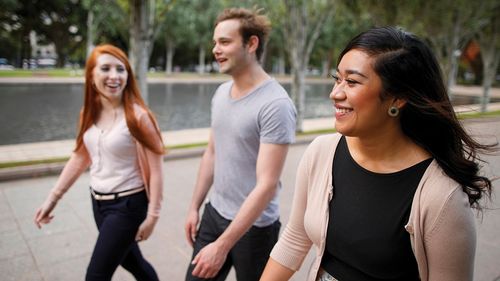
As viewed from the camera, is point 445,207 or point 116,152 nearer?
point 445,207

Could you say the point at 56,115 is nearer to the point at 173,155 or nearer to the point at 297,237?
the point at 173,155

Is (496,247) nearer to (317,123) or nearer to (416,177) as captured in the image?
(416,177)

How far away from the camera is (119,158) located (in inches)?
98.1

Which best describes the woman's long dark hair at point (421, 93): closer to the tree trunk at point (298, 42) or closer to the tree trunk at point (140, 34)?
the tree trunk at point (140, 34)

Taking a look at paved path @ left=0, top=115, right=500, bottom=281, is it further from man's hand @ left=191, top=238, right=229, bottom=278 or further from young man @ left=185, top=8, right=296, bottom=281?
man's hand @ left=191, top=238, right=229, bottom=278

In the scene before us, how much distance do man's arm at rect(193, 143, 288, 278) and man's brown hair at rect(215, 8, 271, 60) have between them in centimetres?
66

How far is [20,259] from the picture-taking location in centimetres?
364

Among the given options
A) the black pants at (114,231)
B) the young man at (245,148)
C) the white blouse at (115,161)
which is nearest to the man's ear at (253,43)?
the young man at (245,148)

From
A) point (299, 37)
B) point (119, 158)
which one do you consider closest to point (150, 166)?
point (119, 158)

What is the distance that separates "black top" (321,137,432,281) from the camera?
1.27m

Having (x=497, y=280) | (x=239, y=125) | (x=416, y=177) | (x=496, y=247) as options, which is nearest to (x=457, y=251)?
(x=416, y=177)

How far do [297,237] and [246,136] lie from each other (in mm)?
747

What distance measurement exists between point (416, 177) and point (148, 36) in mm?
7425

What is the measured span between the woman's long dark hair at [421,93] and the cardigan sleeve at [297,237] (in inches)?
17.3
